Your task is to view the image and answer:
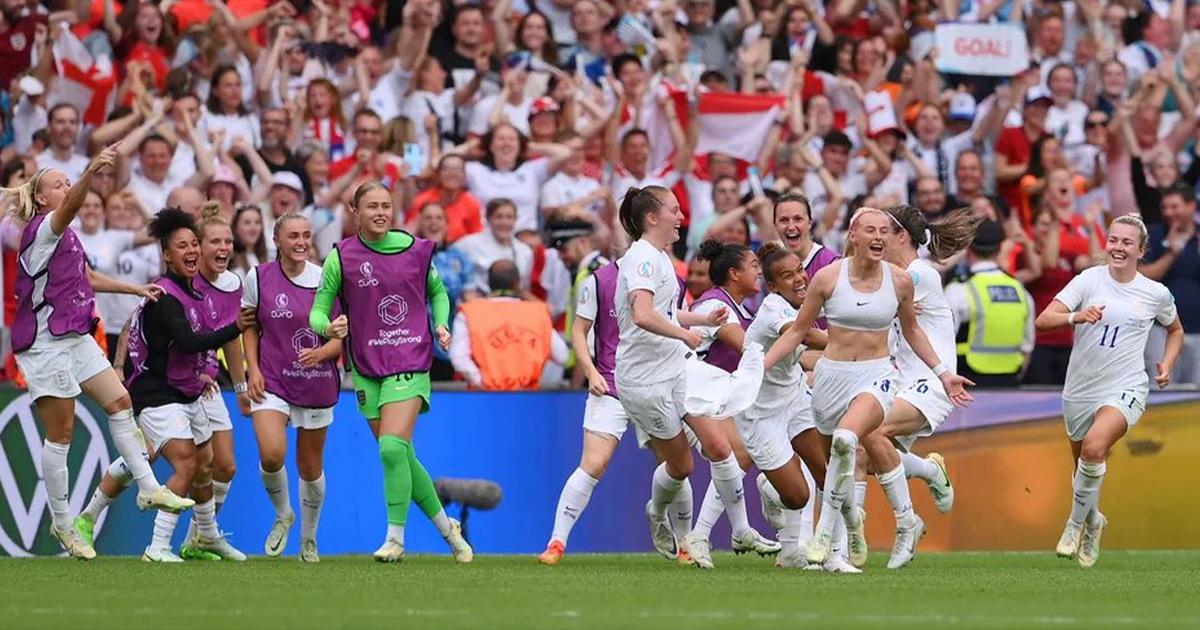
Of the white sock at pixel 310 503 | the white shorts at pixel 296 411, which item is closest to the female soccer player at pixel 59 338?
the white shorts at pixel 296 411

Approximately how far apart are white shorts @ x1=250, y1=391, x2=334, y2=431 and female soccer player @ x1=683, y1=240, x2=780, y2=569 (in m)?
2.68

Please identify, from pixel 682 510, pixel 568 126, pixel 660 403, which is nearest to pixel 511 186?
pixel 568 126

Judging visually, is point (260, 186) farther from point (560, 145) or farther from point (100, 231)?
point (560, 145)

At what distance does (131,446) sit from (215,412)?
97 cm

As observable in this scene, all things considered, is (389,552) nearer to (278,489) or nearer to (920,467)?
(278,489)

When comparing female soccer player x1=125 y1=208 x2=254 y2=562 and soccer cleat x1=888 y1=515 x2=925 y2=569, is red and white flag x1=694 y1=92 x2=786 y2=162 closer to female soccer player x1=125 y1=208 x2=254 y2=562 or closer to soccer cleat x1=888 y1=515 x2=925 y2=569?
female soccer player x1=125 y1=208 x2=254 y2=562

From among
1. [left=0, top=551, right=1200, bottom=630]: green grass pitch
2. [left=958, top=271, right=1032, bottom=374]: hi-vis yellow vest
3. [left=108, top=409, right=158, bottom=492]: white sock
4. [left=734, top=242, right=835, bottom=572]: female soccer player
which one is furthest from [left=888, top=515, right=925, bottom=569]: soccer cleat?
[left=108, top=409, right=158, bottom=492]: white sock

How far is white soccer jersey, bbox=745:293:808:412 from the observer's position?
45.1 feet

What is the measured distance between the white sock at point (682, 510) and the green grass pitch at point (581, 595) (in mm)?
490

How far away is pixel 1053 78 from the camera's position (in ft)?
75.9

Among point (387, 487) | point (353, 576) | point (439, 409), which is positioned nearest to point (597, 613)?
point (353, 576)

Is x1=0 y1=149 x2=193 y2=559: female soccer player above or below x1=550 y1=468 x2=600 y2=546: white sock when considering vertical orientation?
above

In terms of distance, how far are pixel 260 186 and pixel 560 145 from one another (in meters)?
2.96

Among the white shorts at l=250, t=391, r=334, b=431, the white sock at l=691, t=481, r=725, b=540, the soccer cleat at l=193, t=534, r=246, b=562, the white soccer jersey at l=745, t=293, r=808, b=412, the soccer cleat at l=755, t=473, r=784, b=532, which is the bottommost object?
the soccer cleat at l=193, t=534, r=246, b=562
